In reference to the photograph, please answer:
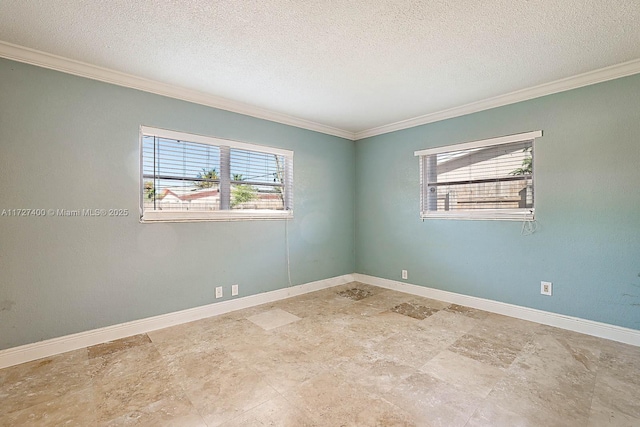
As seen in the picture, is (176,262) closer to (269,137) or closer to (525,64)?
(269,137)

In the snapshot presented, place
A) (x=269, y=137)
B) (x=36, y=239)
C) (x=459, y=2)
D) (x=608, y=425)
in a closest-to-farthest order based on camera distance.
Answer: (x=608, y=425) < (x=459, y=2) < (x=36, y=239) < (x=269, y=137)

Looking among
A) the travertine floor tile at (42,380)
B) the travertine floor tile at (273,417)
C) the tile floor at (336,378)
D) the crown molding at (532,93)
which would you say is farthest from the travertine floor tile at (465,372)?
the crown molding at (532,93)

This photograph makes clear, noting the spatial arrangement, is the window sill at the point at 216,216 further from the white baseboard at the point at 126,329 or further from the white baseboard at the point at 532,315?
the white baseboard at the point at 532,315

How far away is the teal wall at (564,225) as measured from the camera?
2701mm

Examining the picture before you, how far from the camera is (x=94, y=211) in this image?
2697mm

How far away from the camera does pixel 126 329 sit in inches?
111

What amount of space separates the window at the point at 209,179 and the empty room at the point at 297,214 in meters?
0.02

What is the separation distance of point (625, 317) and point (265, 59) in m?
3.95

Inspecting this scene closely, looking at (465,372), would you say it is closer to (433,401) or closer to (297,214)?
(433,401)

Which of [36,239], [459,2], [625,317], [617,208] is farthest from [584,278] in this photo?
[36,239]

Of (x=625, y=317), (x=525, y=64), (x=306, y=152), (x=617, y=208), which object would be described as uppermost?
(x=525, y=64)

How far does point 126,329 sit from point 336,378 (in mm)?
2080

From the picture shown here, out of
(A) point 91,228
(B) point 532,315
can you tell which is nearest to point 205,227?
(A) point 91,228

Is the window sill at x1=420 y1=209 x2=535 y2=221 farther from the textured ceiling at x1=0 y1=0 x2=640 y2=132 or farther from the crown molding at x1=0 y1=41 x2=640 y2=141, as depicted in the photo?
the textured ceiling at x1=0 y1=0 x2=640 y2=132
